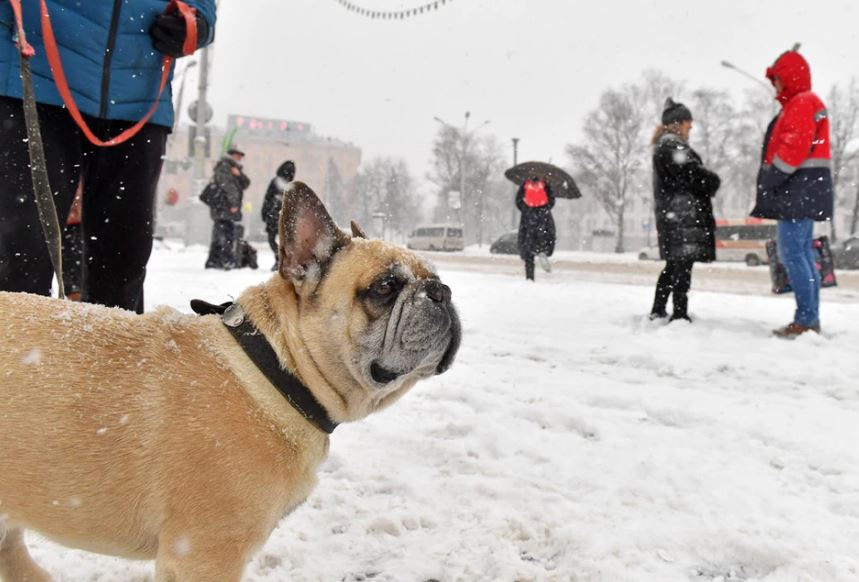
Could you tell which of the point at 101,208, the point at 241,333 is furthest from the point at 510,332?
the point at 241,333

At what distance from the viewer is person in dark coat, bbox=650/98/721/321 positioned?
19.5 ft

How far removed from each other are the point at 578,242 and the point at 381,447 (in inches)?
3233

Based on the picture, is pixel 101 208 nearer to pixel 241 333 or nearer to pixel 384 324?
pixel 241 333

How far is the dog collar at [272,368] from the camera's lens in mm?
1545

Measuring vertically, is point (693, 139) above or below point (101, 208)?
→ above

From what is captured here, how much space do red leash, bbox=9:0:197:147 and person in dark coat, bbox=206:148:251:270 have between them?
9.18 metres

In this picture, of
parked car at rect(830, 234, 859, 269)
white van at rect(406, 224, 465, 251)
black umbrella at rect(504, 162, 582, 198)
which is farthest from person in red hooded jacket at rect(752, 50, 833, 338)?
white van at rect(406, 224, 465, 251)

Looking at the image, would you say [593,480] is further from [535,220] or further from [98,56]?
[535,220]

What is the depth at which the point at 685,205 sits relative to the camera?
598 centimetres

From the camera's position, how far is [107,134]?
2361 mm

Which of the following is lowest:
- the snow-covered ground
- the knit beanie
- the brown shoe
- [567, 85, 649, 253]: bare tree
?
the snow-covered ground

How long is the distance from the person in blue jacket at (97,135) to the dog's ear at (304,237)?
114 centimetres

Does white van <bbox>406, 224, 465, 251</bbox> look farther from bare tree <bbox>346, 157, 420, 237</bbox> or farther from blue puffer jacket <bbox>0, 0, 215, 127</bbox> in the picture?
blue puffer jacket <bbox>0, 0, 215, 127</bbox>

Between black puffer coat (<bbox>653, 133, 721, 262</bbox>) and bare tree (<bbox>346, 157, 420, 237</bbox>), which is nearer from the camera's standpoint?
black puffer coat (<bbox>653, 133, 721, 262</bbox>)
